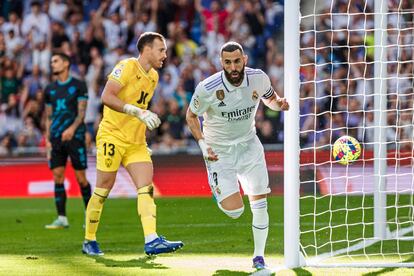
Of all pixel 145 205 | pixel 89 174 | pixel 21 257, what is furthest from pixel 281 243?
pixel 89 174

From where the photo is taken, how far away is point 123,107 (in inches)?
361

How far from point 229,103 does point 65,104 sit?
171 inches

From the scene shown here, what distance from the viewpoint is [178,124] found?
1897cm

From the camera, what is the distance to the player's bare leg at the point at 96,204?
384 inches

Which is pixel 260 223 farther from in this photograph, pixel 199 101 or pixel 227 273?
pixel 199 101

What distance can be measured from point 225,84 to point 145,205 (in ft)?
4.72

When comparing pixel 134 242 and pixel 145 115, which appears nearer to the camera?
pixel 145 115

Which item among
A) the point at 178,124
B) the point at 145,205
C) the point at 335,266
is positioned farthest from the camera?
the point at 178,124

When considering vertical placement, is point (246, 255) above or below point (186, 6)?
below

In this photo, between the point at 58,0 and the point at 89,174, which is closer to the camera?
the point at 89,174

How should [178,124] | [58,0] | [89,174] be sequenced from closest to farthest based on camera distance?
Result: 1. [89,174]
2. [178,124]
3. [58,0]

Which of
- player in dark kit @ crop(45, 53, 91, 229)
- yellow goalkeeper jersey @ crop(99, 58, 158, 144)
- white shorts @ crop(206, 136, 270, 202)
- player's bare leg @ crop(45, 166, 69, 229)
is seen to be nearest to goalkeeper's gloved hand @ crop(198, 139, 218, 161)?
white shorts @ crop(206, 136, 270, 202)

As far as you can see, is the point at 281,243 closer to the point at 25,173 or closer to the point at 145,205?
the point at 145,205

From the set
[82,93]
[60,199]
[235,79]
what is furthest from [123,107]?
[60,199]
